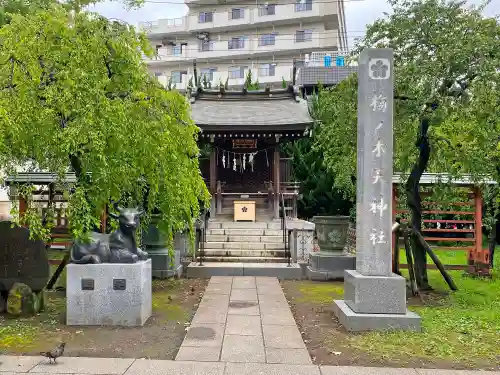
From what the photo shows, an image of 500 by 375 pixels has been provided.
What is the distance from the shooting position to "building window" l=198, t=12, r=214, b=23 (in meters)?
45.6

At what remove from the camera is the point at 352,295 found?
6.81 m

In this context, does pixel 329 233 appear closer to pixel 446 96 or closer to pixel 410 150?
pixel 410 150

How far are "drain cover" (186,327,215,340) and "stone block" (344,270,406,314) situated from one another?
2.34 m

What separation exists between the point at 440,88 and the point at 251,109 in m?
12.2

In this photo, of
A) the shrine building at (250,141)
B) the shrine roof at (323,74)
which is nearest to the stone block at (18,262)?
the shrine building at (250,141)

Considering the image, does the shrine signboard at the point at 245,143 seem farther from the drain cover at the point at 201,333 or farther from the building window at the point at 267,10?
the building window at the point at 267,10

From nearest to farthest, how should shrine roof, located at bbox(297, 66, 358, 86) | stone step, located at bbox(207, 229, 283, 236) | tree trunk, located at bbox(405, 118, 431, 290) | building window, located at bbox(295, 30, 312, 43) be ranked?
tree trunk, located at bbox(405, 118, 431, 290), stone step, located at bbox(207, 229, 283, 236), shrine roof, located at bbox(297, 66, 358, 86), building window, located at bbox(295, 30, 312, 43)

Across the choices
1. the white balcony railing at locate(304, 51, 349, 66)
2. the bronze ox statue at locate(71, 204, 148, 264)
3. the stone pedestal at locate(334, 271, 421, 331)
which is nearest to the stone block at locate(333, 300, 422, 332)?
the stone pedestal at locate(334, 271, 421, 331)

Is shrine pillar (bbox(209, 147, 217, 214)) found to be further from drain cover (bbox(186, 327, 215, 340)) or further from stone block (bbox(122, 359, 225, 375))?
stone block (bbox(122, 359, 225, 375))

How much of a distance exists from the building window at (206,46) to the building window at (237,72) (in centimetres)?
371

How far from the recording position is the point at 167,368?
4828 millimetres

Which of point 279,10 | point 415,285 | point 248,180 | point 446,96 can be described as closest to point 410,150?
point 446,96

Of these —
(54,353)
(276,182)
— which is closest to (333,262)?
(276,182)

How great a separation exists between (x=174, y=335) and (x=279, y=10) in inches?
1662
